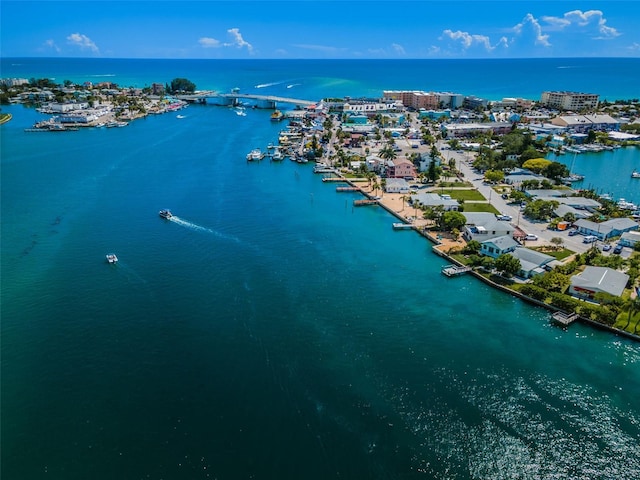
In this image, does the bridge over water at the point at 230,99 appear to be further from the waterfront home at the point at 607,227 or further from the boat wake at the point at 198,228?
the waterfront home at the point at 607,227

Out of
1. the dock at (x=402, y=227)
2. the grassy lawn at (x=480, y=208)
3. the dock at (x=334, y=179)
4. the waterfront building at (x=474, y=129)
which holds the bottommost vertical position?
the dock at (x=402, y=227)

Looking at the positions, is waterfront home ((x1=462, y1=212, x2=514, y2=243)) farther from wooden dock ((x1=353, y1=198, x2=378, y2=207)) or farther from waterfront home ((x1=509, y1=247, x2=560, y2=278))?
wooden dock ((x1=353, y1=198, x2=378, y2=207))

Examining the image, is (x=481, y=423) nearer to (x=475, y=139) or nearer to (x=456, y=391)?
(x=456, y=391)

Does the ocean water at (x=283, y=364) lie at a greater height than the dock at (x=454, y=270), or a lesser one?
lesser

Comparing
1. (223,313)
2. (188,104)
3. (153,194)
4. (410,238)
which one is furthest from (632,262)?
(188,104)

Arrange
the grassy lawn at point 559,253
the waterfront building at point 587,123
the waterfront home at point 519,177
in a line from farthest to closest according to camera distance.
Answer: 1. the waterfront building at point 587,123
2. the waterfront home at point 519,177
3. the grassy lawn at point 559,253

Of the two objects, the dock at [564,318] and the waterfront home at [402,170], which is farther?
the waterfront home at [402,170]

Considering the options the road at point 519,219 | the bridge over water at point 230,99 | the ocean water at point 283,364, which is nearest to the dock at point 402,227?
the ocean water at point 283,364

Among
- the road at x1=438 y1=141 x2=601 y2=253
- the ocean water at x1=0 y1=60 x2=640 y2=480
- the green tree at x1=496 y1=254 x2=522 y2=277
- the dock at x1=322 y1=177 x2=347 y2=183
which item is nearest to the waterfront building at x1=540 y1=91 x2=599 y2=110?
the road at x1=438 y1=141 x2=601 y2=253
